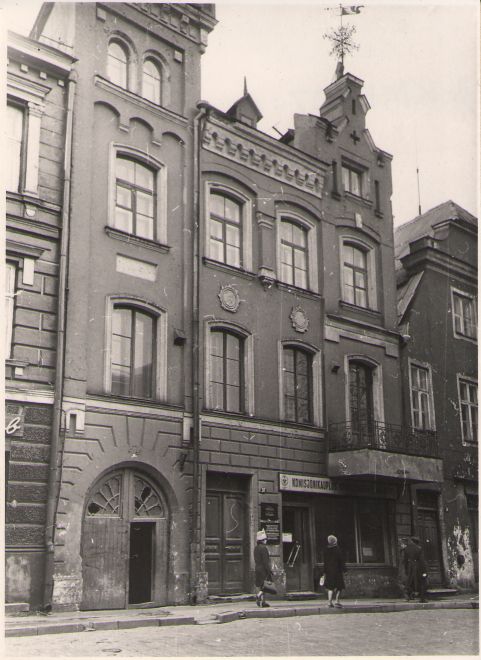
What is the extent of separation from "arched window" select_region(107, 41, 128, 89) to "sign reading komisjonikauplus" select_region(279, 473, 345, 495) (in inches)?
392

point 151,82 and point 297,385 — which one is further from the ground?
point 151,82

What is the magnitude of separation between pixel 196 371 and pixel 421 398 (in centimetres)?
881

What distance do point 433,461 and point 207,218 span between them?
8.81 meters

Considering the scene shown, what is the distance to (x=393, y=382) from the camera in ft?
75.7

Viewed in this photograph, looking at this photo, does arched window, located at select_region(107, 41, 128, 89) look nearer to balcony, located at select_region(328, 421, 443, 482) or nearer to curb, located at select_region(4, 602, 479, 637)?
balcony, located at select_region(328, 421, 443, 482)

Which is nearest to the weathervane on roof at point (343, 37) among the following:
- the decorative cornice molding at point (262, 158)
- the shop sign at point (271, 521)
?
the decorative cornice molding at point (262, 158)

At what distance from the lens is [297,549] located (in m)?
19.5

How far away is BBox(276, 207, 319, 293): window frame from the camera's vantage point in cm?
2096

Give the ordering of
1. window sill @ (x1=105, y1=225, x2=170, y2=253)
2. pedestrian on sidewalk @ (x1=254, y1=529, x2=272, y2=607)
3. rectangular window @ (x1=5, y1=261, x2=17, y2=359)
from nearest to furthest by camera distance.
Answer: rectangular window @ (x1=5, y1=261, x2=17, y2=359) < pedestrian on sidewalk @ (x1=254, y1=529, x2=272, y2=607) < window sill @ (x1=105, y1=225, x2=170, y2=253)

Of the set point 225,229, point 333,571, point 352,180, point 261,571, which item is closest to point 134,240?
point 225,229

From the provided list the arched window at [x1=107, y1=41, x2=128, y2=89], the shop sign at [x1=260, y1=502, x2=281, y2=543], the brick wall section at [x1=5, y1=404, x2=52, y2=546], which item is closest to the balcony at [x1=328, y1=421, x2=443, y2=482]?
the shop sign at [x1=260, y1=502, x2=281, y2=543]

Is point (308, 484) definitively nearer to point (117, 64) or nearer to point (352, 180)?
point (352, 180)

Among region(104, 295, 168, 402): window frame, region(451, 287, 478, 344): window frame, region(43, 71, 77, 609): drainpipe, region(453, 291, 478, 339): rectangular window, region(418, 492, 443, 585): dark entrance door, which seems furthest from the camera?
region(451, 287, 478, 344): window frame

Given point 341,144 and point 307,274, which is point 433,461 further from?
point 341,144
